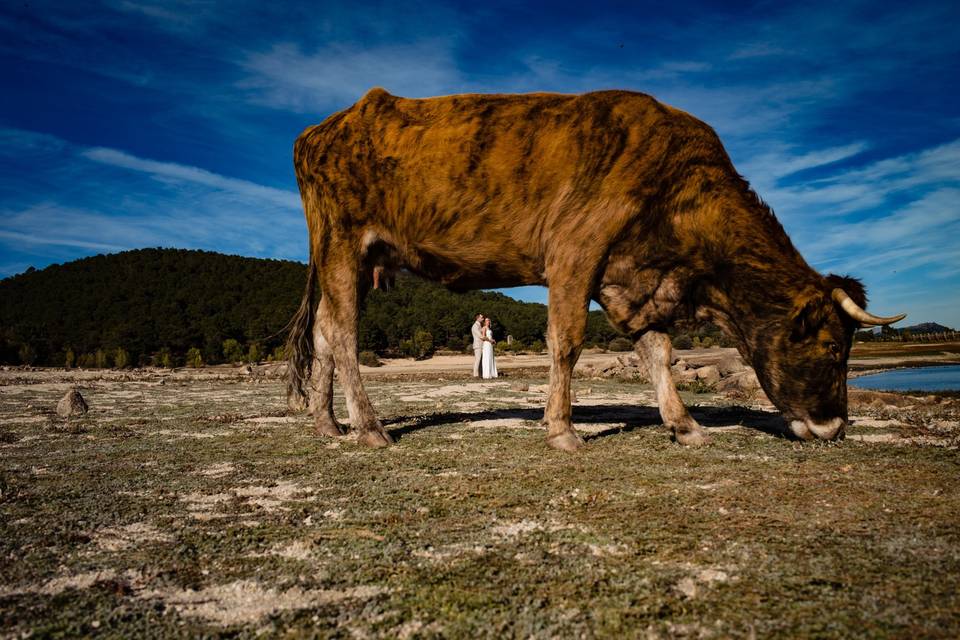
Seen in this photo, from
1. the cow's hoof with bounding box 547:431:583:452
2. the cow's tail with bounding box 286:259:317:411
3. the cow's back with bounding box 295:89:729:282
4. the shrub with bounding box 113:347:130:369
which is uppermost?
the cow's back with bounding box 295:89:729:282

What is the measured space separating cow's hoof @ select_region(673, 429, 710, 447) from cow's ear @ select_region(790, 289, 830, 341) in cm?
122

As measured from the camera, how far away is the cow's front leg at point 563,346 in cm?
520

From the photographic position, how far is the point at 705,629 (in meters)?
1.89

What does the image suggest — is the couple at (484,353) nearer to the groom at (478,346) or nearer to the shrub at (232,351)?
the groom at (478,346)

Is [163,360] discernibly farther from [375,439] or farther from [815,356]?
[815,356]

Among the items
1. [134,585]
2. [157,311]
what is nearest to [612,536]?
[134,585]

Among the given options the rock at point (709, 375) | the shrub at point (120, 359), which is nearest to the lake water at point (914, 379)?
the rock at point (709, 375)

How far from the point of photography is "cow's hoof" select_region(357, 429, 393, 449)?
219 inches

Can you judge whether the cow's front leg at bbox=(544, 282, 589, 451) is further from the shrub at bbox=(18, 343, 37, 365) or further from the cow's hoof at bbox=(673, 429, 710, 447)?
the shrub at bbox=(18, 343, 37, 365)

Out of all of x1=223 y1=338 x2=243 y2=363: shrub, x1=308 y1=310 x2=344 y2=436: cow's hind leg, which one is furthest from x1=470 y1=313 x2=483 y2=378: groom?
x1=223 y1=338 x2=243 y2=363: shrub

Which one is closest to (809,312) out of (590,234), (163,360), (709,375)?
(590,234)

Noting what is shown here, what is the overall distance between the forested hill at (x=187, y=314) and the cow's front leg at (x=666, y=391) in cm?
2586

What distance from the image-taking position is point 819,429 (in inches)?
205

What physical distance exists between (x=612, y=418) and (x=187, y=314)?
4948 cm
